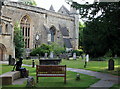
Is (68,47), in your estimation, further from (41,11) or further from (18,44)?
(18,44)

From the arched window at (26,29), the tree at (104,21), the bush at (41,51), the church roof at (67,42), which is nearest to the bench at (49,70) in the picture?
the tree at (104,21)

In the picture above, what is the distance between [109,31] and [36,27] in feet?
95.1

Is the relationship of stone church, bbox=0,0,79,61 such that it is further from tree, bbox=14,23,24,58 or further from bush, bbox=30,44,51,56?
bush, bbox=30,44,51,56

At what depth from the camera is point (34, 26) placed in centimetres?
3925

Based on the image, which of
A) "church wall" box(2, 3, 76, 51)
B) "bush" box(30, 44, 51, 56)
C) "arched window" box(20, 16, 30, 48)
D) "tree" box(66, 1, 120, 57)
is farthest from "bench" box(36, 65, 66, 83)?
"arched window" box(20, 16, 30, 48)

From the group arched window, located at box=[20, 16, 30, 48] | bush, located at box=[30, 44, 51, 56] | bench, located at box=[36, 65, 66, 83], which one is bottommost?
bench, located at box=[36, 65, 66, 83]

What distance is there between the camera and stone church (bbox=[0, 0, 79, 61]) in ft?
93.2

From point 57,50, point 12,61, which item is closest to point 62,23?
point 57,50

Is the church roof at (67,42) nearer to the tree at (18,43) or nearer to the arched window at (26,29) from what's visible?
the arched window at (26,29)

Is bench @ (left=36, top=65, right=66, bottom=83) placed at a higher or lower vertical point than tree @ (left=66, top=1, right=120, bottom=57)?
lower

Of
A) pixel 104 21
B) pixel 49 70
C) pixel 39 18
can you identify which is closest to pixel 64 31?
pixel 39 18

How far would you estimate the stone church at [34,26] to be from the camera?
28.4 meters

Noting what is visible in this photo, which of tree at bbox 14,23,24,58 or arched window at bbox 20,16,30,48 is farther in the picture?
arched window at bbox 20,16,30,48

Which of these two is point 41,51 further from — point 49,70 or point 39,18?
point 49,70
